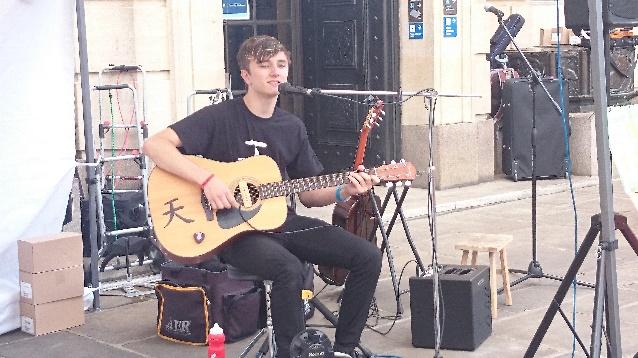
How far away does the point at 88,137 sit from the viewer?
20.7 feet

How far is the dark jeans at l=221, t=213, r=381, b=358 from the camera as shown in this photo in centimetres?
477

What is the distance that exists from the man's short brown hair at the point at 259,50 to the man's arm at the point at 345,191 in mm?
688

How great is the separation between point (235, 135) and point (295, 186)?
1.32ft

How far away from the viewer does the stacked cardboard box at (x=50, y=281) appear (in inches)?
230

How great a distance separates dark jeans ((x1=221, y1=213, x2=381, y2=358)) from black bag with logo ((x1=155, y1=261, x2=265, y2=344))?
1.89ft

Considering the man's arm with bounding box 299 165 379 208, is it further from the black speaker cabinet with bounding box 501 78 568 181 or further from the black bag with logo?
the black speaker cabinet with bounding box 501 78 568 181

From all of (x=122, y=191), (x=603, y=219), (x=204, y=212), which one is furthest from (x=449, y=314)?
(x=122, y=191)

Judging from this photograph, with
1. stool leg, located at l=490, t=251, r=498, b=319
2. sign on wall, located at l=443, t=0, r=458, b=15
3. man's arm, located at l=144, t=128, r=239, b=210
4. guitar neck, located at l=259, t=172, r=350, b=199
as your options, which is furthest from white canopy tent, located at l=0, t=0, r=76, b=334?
sign on wall, located at l=443, t=0, r=458, b=15

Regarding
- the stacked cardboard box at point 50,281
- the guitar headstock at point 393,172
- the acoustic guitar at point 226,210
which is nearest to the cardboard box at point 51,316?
the stacked cardboard box at point 50,281

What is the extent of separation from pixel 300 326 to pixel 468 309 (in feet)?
3.40

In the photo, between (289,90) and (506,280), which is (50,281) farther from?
(506,280)

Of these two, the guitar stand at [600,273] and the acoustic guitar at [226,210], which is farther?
the acoustic guitar at [226,210]

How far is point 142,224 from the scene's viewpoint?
7285 millimetres

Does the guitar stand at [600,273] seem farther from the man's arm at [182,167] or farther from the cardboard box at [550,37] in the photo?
the cardboard box at [550,37]
